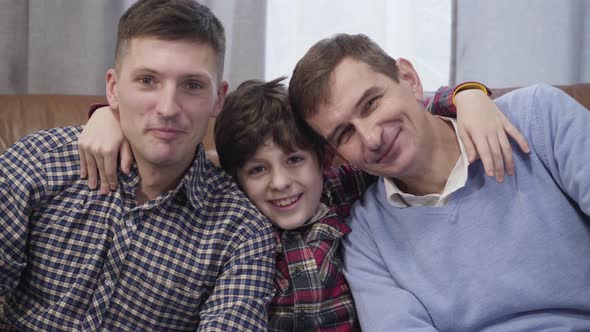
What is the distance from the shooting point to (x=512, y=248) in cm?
109

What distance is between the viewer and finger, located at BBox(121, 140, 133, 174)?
1.18m

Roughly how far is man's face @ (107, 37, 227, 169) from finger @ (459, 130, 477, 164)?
0.52 meters

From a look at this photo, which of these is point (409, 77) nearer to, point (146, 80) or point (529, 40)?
point (146, 80)

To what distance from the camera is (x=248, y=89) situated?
1.37m

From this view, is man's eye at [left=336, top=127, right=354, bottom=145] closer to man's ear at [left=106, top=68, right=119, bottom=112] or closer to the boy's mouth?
the boy's mouth

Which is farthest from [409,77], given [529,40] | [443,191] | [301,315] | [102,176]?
[529,40]

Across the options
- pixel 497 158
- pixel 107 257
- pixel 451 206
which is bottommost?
pixel 107 257

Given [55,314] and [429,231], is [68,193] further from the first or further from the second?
[429,231]

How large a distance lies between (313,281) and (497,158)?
0.45 metres

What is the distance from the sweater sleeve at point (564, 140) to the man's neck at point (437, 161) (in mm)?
168

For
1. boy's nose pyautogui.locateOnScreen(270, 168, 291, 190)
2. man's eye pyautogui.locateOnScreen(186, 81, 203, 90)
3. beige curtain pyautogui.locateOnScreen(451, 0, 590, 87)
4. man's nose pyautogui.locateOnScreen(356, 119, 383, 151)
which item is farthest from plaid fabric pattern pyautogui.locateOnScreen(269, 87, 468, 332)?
beige curtain pyautogui.locateOnScreen(451, 0, 590, 87)

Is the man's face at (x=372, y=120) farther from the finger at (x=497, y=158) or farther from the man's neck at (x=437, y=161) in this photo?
the finger at (x=497, y=158)

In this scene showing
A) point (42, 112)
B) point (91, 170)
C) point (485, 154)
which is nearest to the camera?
point (485, 154)

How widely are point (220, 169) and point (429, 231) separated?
504mm
